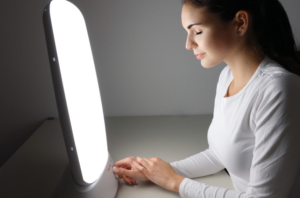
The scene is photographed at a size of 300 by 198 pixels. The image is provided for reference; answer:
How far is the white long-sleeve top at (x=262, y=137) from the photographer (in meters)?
0.56

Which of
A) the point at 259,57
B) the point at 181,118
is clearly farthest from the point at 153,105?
the point at 259,57

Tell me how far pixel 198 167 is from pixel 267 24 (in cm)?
47

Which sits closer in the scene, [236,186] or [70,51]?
[70,51]

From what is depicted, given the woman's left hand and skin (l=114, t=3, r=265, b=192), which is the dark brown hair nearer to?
skin (l=114, t=3, r=265, b=192)

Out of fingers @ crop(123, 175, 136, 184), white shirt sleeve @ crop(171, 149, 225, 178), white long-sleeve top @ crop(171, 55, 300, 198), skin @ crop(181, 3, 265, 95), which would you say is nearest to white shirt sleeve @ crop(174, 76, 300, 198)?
white long-sleeve top @ crop(171, 55, 300, 198)

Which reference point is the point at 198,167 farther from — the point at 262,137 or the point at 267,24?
the point at 267,24

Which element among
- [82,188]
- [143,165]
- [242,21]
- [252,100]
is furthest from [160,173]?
[242,21]

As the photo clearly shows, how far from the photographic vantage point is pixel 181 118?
1.31 metres

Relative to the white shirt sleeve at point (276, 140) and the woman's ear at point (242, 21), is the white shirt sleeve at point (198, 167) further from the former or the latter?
the woman's ear at point (242, 21)

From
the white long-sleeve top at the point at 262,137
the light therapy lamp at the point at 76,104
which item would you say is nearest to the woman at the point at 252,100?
the white long-sleeve top at the point at 262,137

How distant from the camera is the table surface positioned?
0.81m

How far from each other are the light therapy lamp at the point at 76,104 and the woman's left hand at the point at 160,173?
10 cm

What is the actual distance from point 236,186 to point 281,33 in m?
0.44

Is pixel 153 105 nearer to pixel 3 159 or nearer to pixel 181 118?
pixel 181 118
